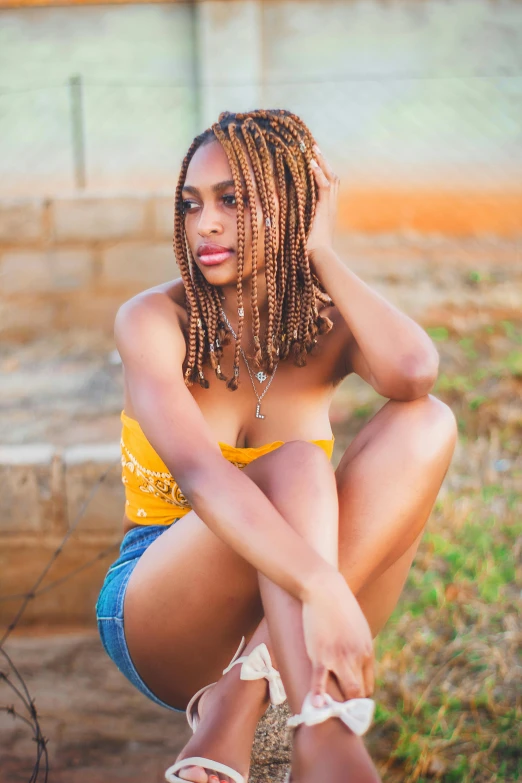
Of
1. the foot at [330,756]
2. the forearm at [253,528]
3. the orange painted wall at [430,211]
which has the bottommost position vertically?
the orange painted wall at [430,211]

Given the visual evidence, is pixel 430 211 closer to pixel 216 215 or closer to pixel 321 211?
pixel 321 211

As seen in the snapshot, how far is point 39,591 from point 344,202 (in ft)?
19.2

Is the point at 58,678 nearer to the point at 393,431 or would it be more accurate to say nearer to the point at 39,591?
the point at 39,591

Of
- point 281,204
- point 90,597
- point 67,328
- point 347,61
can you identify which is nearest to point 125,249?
point 67,328

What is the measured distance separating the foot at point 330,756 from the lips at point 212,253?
1024 mm

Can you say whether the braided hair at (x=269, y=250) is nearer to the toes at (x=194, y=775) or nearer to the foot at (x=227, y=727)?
the foot at (x=227, y=727)

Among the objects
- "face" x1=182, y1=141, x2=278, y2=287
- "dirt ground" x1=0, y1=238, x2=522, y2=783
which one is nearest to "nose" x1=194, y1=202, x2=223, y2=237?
"face" x1=182, y1=141, x2=278, y2=287

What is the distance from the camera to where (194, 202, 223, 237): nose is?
2.02 metres

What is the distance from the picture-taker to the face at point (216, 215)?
2018 millimetres

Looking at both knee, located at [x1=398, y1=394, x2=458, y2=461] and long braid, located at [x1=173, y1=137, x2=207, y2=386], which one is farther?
long braid, located at [x1=173, y1=137, x2=207, y2=386]

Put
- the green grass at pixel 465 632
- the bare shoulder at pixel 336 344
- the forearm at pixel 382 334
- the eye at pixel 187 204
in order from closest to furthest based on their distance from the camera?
the forearm at pixel 382 334
the eye at pixel 187 204
the bare shoulder at pixel 336 344
the green grass at pixel 465 632

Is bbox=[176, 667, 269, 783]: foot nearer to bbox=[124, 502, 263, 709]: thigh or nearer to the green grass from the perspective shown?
bbox=[124, 502, 263, 709]: thigh

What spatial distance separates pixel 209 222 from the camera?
2.02 m

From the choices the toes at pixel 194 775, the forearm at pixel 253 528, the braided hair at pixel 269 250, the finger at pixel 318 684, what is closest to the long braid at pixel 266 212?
the braided hair at pixel 269 250
